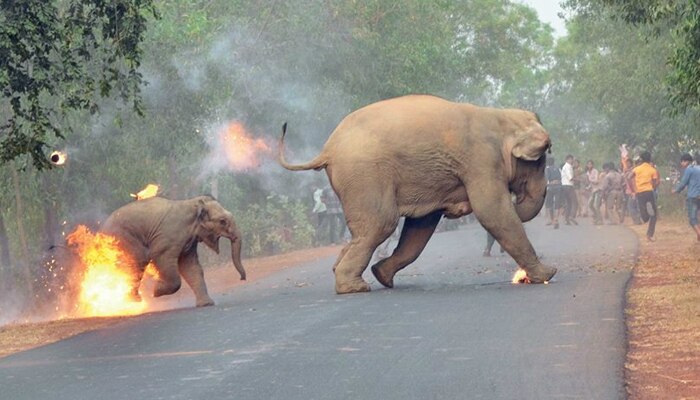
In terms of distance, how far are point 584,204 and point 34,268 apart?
29.7 metres

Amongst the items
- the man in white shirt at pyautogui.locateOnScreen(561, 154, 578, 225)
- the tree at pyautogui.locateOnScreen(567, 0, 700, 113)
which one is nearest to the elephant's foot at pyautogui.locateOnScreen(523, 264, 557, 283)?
the tree at pyautogui.locateOnScreen(567, 0, 700, 113)

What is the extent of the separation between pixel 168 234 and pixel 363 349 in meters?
6.36

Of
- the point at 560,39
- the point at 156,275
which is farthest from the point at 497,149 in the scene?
the point at 560,39

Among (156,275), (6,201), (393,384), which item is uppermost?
(6,201)

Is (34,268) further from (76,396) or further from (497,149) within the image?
(76,396)

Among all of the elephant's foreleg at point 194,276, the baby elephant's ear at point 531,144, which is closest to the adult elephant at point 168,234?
the elephant's foreleg at point 194,276

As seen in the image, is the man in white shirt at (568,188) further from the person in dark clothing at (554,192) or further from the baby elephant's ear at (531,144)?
the baby elephant's ear at (531,144)

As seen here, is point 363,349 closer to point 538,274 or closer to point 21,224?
point 538,274

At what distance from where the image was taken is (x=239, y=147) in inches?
1259

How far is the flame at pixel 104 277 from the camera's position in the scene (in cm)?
1670

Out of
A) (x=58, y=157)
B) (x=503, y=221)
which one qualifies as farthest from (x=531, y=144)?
(x=58, y=157)

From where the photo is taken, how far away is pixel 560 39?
95.1 m

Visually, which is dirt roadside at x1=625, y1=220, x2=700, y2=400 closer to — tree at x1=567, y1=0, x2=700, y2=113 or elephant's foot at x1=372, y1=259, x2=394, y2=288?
tree at x1=567, y1=0, x2=700, y2=113

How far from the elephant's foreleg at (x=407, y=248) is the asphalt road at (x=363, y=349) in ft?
1.10
